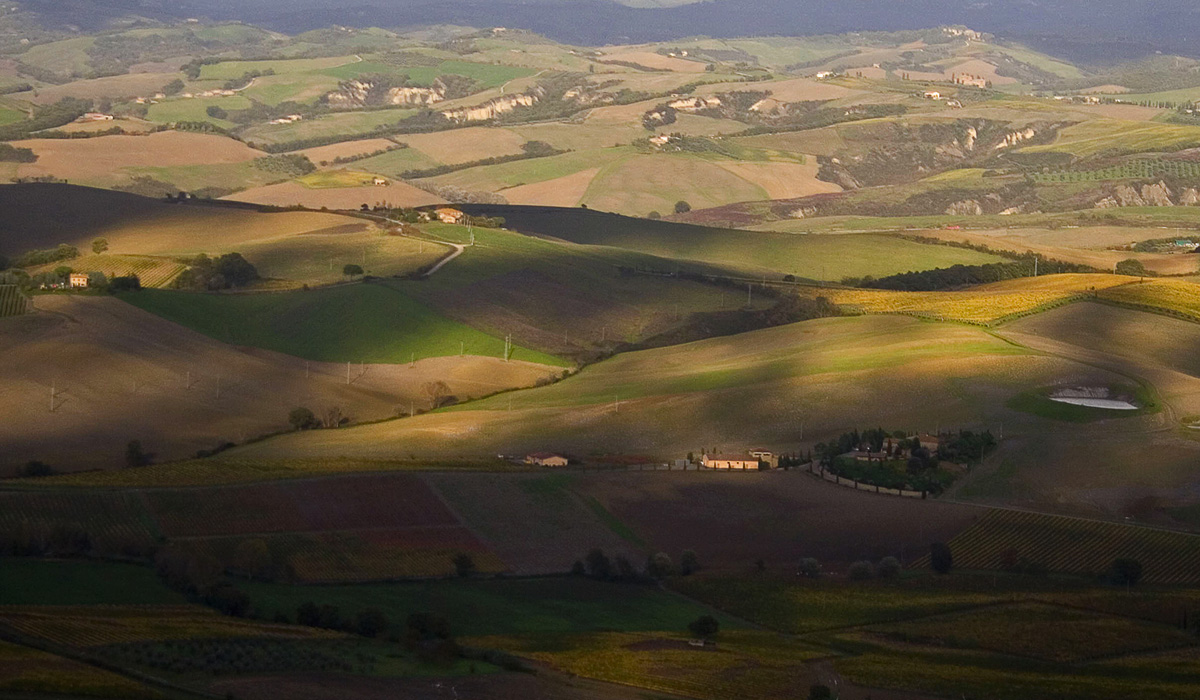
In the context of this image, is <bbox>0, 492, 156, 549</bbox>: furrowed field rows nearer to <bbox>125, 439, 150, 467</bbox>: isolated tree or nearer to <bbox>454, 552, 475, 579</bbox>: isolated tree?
<bbox>454, 552, 475, 579</bbox>: isolated tree

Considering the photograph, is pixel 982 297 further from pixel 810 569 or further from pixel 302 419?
pixel 810 569

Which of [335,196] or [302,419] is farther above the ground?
[335,196]

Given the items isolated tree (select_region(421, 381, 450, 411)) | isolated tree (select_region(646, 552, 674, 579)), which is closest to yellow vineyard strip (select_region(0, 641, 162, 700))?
isolated tree (select_region(646, 552, 674, 579))

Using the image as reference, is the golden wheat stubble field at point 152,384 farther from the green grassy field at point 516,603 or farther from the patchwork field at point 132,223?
the patchwork field at point 132,223

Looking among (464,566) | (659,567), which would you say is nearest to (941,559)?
(659,567)

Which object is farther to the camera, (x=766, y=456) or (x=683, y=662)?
(x=766, y=456)

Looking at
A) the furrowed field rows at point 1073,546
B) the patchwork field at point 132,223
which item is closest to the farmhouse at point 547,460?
the furrowed field rows at point 1073,546
